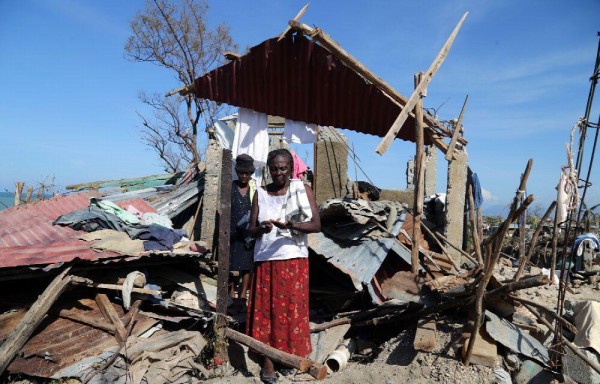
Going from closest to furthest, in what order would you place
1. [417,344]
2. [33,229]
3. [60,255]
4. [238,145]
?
[417,344] → [60,255] → [33,229] → [238,145]

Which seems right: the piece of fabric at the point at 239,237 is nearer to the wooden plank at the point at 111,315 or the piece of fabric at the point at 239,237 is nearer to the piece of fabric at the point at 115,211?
the wooden plank at the point at 111,315

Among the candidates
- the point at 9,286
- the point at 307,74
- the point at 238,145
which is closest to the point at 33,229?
the point at 9,286

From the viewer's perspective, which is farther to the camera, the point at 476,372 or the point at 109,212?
the point at 109,212

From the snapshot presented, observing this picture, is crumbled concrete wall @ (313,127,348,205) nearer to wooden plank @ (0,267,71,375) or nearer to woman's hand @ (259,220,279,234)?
woman's hand @ (259,220,279,234)

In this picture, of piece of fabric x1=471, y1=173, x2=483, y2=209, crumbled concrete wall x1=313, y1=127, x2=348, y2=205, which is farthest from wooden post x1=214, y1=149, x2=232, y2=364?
piece of fabric x1=471, y1=173, x2=483, y2=209

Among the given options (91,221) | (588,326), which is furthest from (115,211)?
(588,326)

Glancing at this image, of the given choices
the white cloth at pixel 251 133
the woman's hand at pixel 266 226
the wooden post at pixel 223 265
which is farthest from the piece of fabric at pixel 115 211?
the woman's hand at pixel 266 226

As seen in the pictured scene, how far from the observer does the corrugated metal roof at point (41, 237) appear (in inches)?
154

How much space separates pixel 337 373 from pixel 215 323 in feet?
4.21

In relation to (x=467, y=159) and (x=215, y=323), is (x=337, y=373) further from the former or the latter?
(x=467, y=159)

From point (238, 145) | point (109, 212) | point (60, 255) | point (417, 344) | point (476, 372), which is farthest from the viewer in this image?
point (238, 145)

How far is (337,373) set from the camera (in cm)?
371

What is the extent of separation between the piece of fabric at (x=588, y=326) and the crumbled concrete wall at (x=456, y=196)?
2.24 m

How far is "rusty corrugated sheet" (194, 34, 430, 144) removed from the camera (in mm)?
4902
